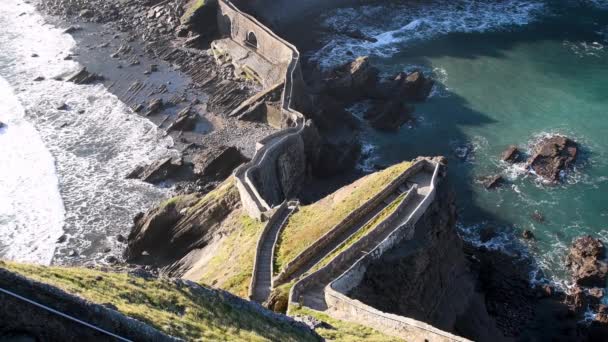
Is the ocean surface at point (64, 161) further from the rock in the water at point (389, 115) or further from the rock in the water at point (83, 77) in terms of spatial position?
the rock in the water at point (389, 115)

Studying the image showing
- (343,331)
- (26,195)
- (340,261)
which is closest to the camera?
(343,331)

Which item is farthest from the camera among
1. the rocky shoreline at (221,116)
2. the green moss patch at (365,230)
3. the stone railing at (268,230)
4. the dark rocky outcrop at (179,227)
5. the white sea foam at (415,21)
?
the white sea foam at (415,21)

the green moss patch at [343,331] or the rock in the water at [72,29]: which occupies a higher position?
the green moss patch at [343,331]

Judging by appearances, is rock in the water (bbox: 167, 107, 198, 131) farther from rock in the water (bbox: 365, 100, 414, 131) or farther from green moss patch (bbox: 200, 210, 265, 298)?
green moss patch (bbox: 200, 210, 265, 298)

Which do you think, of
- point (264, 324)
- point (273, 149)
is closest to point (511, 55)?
point (273, 149)

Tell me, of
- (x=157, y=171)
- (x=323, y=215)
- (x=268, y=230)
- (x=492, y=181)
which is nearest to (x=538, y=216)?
(x=492, y=181)

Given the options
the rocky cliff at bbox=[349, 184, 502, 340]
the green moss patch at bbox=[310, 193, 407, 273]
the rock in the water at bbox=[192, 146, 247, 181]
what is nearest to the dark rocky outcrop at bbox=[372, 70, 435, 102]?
the rock in the water at bbox=[192, 146, 247, 181]

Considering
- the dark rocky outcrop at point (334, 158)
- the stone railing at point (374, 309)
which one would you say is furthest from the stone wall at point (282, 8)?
the stone railing at point (374, 309)

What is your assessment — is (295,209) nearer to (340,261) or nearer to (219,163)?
(340,261)
